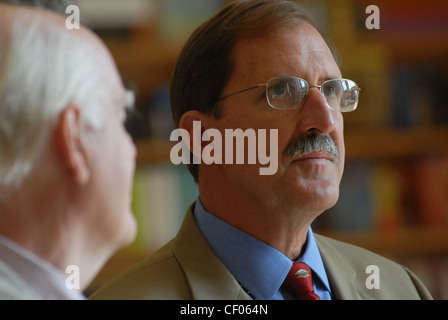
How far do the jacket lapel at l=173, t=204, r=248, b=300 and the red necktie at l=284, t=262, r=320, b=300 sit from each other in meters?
0.07

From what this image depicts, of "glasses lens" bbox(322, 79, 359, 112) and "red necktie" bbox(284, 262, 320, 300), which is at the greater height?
"glasses lens" bbox(322, 79, 359, 112)

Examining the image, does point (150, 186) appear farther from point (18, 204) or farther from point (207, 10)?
point (18, 204)

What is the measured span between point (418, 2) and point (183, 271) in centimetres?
133

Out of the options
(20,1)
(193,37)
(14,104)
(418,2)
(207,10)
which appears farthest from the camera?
(418,2)

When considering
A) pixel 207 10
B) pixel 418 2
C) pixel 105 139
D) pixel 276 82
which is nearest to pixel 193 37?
pixel 276 82

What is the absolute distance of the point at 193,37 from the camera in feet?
2.89

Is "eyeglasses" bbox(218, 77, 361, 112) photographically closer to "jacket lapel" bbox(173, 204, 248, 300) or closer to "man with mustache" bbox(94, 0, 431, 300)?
"man with mustache" bbox(94, 0, 431, 300)

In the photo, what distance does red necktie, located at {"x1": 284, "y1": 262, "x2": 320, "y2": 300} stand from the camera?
806 mm

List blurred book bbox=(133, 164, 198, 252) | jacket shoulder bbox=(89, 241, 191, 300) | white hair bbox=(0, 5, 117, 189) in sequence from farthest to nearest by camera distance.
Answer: blurred book bbox=(133, 164, 198, 252), jacket shoulder bbox=(89, 241, 191, 300), white hair bbox=(0, 5, 117, 189)

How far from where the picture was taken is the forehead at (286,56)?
79 cm

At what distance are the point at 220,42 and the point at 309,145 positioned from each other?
0.62 ft

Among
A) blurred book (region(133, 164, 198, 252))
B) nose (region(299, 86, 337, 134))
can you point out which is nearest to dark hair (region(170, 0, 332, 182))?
nose (region(299, 86, 337, 134))

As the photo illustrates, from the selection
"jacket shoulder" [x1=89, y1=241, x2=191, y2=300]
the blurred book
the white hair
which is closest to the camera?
the white hair

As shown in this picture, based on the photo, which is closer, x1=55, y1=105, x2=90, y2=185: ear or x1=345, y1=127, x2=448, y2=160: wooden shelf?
x1=55, y1=105, x2=90, y2=185: ear
